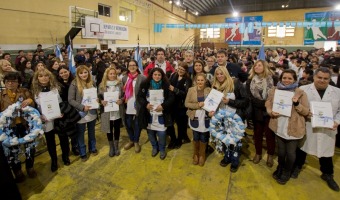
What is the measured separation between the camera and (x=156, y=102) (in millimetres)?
3367

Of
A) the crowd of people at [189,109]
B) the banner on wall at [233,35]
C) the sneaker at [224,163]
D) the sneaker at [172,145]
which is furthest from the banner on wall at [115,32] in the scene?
the banner on wall at [233,35]

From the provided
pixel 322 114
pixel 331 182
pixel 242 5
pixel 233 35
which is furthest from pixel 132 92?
pixel 242 5

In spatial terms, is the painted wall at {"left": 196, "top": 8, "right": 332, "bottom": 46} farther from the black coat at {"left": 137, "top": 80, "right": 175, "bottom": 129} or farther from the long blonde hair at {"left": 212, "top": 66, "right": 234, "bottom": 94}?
the black coat at {"left": 137, "top": 80, "right": 175, "bottom": 129}

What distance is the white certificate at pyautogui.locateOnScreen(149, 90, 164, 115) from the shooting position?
10.8ft

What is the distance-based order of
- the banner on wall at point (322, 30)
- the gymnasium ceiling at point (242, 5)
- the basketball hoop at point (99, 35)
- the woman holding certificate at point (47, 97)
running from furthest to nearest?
the gymnasium ceiling at point (242, 5) → the banner on wall at point (322, 30) → the basketball hoop at point (99, 35) → the woman holding certificate at point (47, 97)

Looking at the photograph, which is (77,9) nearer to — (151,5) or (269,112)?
(151,5)

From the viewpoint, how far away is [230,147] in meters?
3.15

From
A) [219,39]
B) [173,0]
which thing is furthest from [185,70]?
[219,39]

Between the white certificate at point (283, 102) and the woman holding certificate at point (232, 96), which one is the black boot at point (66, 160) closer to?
the woman holding certificate at point (232, 96)

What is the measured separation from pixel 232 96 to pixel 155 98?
44.3 inches

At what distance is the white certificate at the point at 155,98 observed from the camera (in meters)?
3.31

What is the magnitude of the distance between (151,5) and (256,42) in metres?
11.2

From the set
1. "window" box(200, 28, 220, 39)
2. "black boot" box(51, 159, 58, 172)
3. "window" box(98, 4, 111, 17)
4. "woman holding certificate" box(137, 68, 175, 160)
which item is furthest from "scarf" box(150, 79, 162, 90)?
"window" box(200, 28, 220, 39)

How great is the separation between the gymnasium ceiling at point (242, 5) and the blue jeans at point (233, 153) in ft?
60.2
